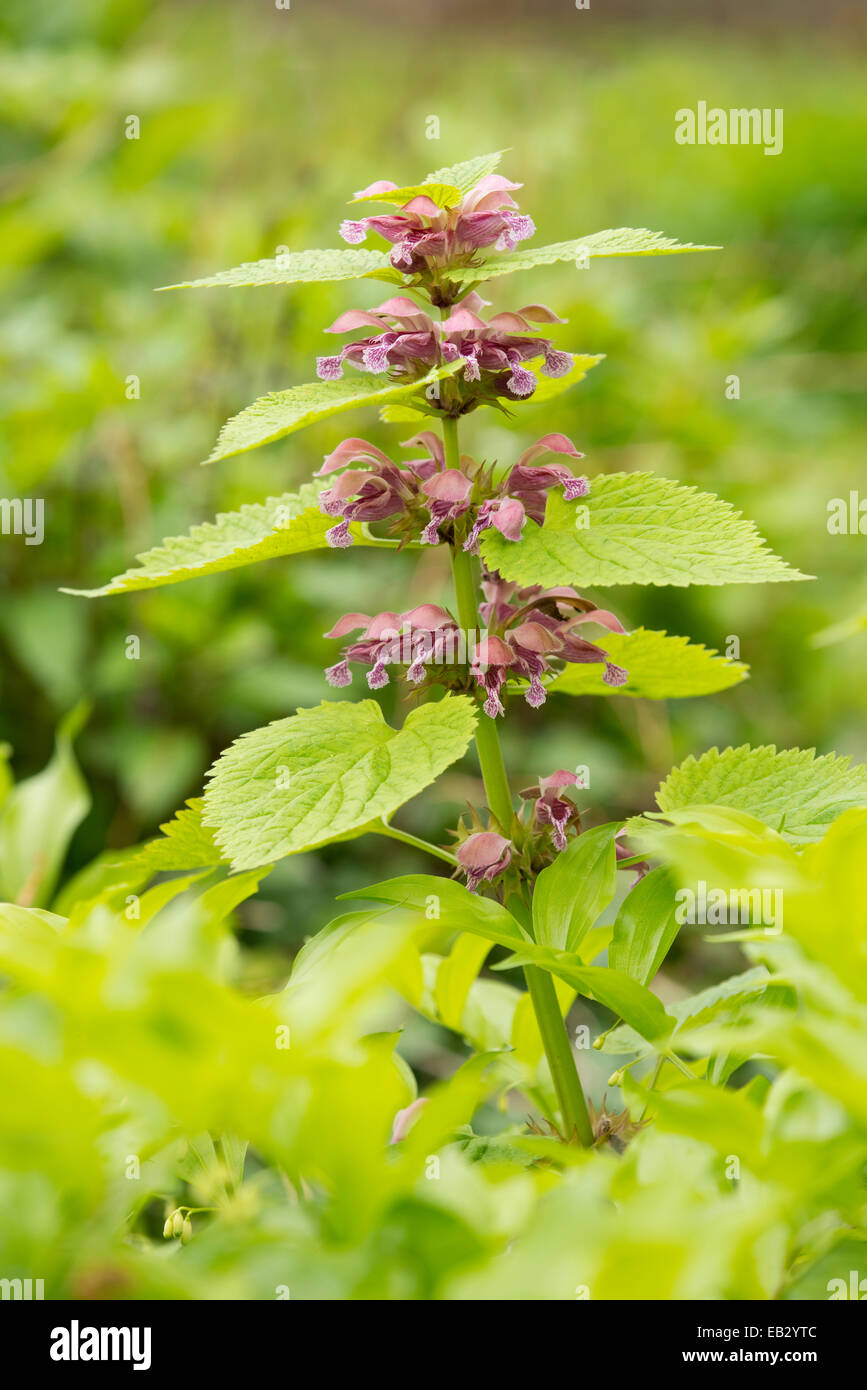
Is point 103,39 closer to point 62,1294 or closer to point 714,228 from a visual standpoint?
point 714,228

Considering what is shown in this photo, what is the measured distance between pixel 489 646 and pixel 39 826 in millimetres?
436

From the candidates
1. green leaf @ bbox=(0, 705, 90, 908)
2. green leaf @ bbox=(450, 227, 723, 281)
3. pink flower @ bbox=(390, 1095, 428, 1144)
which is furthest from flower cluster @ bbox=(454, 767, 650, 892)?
green leaf @ bbox=(0, 705, 90, 908)

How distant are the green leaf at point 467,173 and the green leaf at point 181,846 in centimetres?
30

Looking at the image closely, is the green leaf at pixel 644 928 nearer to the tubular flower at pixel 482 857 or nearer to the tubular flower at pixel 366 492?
the tubular flower at pixel 482 857

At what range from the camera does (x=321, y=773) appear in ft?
1.69

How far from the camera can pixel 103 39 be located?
3055mm

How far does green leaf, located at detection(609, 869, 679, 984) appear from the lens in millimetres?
550

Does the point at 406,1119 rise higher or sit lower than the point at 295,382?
lower

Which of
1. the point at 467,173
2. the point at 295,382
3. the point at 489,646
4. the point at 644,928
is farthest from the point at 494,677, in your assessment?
the point at 295,382

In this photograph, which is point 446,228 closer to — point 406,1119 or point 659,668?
point 659,668

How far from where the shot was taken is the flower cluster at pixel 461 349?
546mm

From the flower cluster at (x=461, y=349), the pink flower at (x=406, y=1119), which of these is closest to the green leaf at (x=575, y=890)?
the pink flower at (x=406, y=1119)

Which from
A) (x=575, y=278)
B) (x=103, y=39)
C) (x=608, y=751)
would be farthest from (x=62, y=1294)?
(x=103, y=39)

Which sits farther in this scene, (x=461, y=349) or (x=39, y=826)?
(x=39, y=826)
